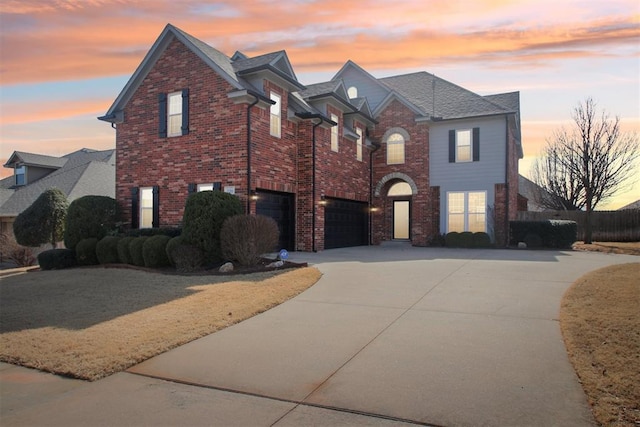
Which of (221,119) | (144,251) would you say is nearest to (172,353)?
(144,251)

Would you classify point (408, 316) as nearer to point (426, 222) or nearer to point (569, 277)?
point (569, 277)

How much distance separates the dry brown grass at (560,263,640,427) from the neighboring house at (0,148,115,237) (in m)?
23.7

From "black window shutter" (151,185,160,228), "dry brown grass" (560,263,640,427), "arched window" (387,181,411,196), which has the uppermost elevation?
"arched window" (387,181,411,196)

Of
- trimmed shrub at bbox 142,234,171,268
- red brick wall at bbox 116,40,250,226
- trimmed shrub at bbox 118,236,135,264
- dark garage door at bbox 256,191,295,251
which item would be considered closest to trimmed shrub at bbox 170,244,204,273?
trimmed shrub at bbox 142,234,171,268

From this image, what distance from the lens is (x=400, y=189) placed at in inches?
942

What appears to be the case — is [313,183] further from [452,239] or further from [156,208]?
[452,239]

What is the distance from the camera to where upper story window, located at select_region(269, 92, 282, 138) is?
51.7 ft

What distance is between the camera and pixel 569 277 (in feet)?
32.3

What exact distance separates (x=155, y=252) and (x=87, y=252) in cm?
355

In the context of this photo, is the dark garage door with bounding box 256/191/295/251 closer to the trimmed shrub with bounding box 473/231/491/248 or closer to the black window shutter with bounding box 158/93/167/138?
the black window shutter with bounding box 158/93/167/138

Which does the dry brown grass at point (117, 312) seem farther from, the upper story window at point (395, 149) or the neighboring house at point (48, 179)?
the neighboring house at point (48, 179)

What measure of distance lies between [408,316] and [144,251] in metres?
8.95

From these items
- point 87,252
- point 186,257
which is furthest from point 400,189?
point 87,252

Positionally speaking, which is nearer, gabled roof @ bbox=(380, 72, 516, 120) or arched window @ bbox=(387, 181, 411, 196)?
gabled roof @ bbox=(380, 72, 516, 120)
